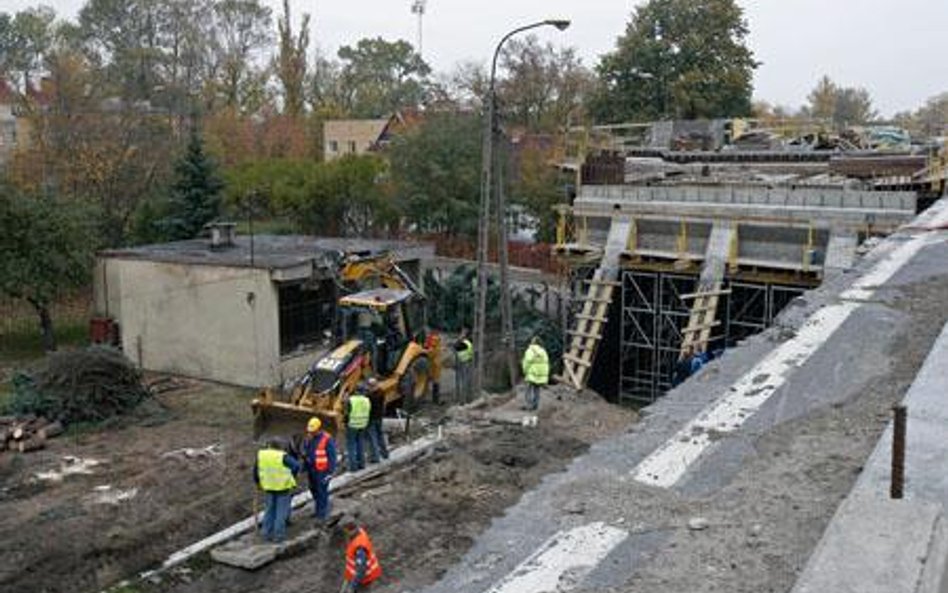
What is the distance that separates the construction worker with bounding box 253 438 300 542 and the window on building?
11371mm

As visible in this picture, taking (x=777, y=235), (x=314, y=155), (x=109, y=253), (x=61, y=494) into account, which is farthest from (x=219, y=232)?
(x=314, y=155)

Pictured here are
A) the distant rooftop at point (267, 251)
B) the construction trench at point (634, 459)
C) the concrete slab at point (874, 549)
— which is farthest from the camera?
the distant rooftop at point (267, 251)

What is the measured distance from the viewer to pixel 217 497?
14445 millimetres

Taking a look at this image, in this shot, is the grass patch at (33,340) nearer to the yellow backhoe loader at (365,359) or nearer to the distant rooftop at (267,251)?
the distant rooftop at (267,251)

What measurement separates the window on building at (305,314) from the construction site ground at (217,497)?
4.47m

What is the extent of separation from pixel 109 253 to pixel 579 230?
12.2m

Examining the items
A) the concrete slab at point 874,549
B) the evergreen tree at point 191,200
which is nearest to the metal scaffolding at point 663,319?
the evergreen tree at point 191,200

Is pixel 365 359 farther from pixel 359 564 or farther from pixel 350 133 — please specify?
pixel 350 133

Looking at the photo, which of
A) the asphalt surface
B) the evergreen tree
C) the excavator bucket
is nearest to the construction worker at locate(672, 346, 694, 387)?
the excavator bucket

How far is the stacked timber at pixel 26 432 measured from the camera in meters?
17.5

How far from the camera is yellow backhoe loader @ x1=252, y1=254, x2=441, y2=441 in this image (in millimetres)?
16891

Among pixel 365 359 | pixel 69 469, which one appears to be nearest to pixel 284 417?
pixel 365 359

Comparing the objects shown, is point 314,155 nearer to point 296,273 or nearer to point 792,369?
point 296,273

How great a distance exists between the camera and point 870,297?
13.3 m
